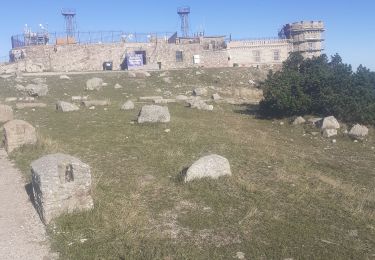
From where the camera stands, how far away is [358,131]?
18375 mm

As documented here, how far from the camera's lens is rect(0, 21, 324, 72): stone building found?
5381 centimetres

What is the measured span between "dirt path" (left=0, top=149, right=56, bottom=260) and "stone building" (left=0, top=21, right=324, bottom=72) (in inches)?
1754

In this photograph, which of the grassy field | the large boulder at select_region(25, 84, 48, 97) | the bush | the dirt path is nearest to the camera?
the dirt path

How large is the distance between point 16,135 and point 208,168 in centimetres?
716

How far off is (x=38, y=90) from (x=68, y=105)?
7.05 metres

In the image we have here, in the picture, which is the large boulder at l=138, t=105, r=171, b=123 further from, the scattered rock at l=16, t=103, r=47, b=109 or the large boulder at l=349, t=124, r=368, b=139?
the large boulder at l=349, t=124, r=368, b=139

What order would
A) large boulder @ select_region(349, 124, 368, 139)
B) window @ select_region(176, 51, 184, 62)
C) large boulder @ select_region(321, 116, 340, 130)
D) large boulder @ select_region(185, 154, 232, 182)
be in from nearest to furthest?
large boulder @ select_region(185, 154, 232, 182), large boulder @ select_region(349, 124, 368, 139), large boulder @ select_region(321, 116, 340, 130), window @ select_region(176, 51, 184, 62)

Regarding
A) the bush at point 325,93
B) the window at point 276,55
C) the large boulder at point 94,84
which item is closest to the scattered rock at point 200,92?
the large boulder at point 94,84

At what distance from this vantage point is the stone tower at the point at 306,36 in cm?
6378

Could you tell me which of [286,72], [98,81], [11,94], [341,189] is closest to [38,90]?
[11,94]

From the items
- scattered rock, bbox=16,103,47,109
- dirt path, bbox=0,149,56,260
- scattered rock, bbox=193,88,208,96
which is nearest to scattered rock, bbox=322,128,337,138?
dirt path, bbox=0,149,56,260

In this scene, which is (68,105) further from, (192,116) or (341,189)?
(341,189)

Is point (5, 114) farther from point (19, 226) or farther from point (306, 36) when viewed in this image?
point (306, 36)

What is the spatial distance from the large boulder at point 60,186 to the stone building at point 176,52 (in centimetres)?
4649
